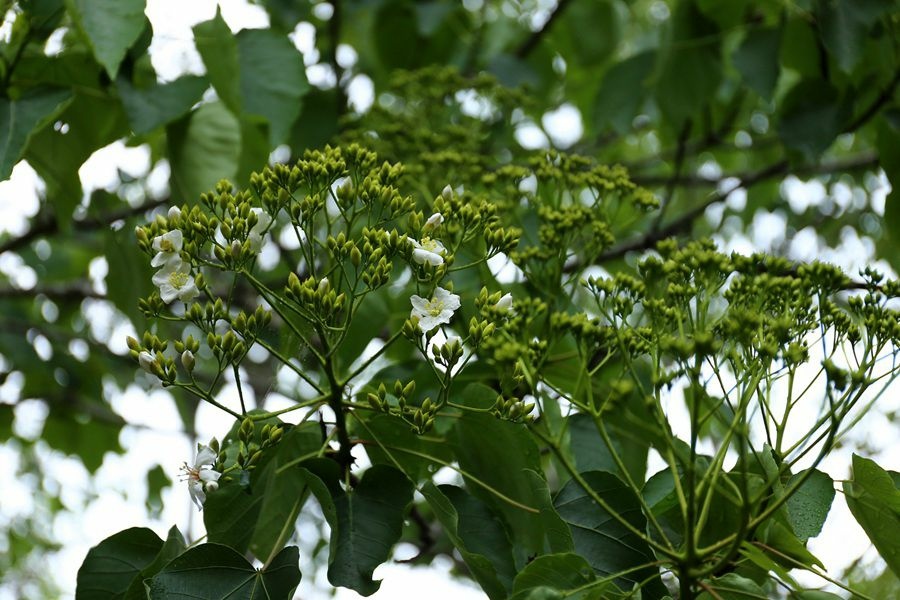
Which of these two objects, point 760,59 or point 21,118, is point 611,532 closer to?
point 21,118

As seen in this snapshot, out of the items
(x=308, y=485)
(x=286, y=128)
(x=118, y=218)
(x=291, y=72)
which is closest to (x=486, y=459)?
(x=308, y=485)

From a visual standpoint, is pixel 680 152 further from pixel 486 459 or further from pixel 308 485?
pixel 308 485

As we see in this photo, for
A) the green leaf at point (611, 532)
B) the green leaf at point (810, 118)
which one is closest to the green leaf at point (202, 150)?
the green leaf at point (611, 532)

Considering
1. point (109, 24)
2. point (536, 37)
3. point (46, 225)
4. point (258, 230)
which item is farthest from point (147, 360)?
point (536, 37)

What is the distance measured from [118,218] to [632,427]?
2.07 meters

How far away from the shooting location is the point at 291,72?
7.67 ft

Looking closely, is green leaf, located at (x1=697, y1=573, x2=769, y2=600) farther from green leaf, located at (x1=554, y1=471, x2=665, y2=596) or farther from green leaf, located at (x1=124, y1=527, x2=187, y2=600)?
green leaf, located at (x1=124, y1=527, x2=187, y2=600)

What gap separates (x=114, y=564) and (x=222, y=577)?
262mm

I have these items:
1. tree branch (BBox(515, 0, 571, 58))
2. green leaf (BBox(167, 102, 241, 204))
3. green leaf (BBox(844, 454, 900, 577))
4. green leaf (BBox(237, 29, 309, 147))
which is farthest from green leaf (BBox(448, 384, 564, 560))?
tree branch (BBox(515, 0, 571, 58))

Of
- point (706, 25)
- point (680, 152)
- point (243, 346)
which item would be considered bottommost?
point (243, 346)

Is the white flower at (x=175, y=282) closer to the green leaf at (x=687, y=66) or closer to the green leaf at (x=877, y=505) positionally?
the green leaf at (x=877, y=505)

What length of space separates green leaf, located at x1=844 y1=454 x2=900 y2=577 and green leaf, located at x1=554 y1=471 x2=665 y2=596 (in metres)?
0.33

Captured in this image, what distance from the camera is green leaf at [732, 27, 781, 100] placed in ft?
8.54

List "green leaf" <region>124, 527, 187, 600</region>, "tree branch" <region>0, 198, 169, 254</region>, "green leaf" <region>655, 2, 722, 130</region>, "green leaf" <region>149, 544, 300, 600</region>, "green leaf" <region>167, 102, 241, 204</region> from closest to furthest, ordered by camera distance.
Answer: "green leaf" <region>149, 544, 300, 600</region> < "green leaf" <region>124, 527, 187, 600</region> < "green leaf" <region>167, 102, 241, 204</region> < "green leaf" <region>655, 2, 722, 130</region> < "tree branch" <region>0, 198, 169, 254</region>
